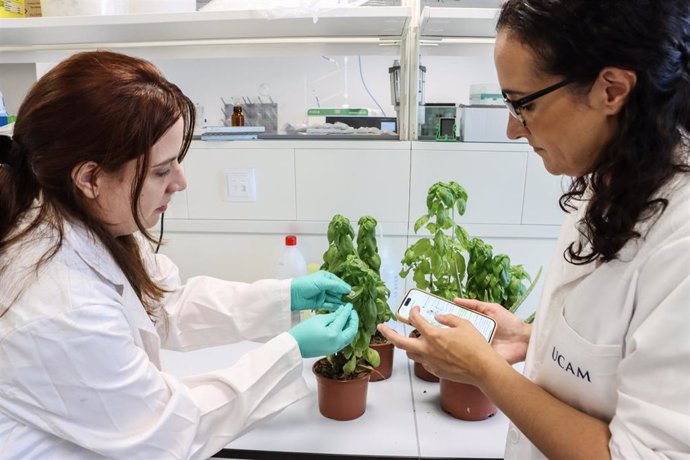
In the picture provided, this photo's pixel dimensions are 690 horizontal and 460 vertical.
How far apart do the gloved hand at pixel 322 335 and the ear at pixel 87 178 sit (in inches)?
19.3

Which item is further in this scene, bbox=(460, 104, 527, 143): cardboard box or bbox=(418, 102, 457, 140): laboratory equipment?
bbox=(418, 102, 457, 140): laboratory equipment

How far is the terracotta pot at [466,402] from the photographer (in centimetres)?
114

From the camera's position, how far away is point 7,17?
1.61m

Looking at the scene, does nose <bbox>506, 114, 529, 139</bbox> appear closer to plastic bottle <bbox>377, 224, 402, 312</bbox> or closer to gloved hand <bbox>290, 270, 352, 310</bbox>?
gloved hand <bbox>290, 270, 352, 310</bbox>

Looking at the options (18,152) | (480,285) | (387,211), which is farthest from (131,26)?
(480,285)

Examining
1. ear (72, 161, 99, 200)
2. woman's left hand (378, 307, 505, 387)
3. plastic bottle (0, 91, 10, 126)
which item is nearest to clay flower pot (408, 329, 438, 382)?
woman's left hand (378, 307, 505, 387)

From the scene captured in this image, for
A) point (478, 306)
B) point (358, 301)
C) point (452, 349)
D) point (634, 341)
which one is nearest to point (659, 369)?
point (634, 341)

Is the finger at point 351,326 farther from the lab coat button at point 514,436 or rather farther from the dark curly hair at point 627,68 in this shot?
the dark curly hair at point 627,68

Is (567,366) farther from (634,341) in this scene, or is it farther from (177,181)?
(177,181)

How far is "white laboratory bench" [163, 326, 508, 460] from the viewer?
3.44 ft

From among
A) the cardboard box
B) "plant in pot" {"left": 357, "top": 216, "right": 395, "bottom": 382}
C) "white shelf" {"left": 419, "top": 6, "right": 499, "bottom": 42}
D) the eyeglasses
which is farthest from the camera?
the cardboard box

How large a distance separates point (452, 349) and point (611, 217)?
364 millimetres

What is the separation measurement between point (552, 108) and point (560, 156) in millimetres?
89

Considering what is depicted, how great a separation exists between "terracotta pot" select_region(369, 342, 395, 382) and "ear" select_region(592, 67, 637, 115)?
2.73 feet
